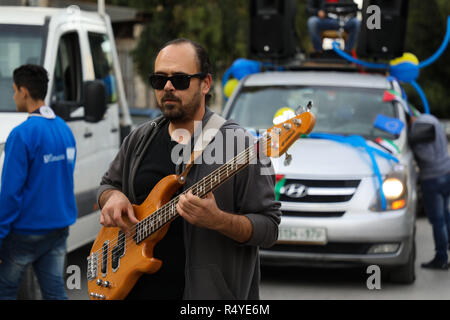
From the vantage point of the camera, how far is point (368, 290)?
7520mm

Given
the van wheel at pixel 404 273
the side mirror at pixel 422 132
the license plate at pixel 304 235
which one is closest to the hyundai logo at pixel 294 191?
the license plate at pixel 304 235

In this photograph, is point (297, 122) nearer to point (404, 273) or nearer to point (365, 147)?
Result: point (365, 147)

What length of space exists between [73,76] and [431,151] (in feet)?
11.6

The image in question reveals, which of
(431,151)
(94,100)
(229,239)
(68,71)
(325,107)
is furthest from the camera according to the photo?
(325,107)

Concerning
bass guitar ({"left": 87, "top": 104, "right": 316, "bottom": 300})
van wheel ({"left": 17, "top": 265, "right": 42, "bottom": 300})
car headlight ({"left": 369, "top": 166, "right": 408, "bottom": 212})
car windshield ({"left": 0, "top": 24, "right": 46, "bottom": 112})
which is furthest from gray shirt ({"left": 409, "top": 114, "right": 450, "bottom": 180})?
bass guitar ({"left": 87, "top": 104, "right": 316, "bottom": 300})

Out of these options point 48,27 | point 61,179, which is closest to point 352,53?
point 48,27

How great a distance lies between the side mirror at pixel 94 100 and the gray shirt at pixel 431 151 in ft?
10.1

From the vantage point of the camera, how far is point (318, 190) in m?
7.39

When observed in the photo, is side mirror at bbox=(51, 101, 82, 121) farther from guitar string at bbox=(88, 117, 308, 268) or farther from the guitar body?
guitar string at bbox=(88, 117, 308, 268)

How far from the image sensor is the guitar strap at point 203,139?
3.14 metres

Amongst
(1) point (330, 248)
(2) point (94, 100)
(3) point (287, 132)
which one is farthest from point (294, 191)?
(3) point (287, 132)

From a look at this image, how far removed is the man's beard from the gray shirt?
518 cm

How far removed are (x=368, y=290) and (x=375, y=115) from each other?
1.79 meters
